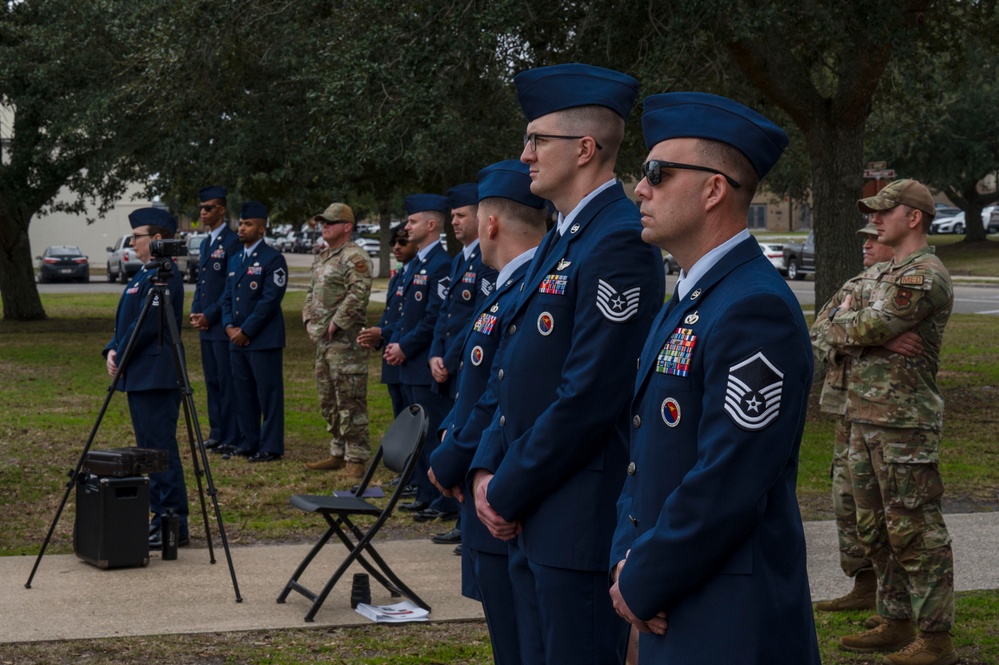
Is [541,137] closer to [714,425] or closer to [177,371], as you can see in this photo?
[714,425]

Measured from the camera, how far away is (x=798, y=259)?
43.2 m

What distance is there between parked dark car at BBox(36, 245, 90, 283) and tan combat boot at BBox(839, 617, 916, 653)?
153 ft

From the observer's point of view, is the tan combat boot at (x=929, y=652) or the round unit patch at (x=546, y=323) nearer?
the round unit patch at (x=546, y=323)

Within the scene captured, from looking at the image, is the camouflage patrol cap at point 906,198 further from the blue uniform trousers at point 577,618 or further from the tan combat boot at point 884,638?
the blue uniform trousers at point 577,618

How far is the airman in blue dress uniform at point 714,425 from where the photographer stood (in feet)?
9.26

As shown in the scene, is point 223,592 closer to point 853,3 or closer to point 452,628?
point 452,628

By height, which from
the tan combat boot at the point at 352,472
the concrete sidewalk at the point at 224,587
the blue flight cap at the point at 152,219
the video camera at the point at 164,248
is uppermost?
the blue flight cap at the point at 152,219

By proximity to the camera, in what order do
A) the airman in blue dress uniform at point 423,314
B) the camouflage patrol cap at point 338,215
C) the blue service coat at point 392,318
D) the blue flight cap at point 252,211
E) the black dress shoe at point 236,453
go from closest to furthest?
the airman in blue dress uniform at point 423,314 → the blue service coat at point 392,318 → the camouflage patrol cap at point 338,215 → the blue flight cap at point 252,211 → the black dress shoe at point 236,453

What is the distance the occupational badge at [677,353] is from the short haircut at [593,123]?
3.62 feet

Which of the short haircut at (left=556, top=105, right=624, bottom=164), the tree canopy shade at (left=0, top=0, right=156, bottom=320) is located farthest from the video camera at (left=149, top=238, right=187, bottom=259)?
the tree canopy shade at (left=0, top=0, right=156, bottom=320)

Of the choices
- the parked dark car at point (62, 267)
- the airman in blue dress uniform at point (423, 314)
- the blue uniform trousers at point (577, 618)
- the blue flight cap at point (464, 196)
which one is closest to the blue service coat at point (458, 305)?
the blue flight cap at point (464, 196)

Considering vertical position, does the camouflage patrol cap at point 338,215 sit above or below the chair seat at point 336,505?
above

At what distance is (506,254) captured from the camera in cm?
470

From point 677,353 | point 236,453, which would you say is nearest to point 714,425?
point 677,353
